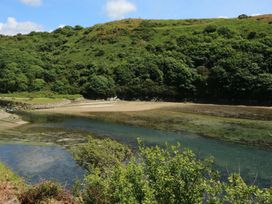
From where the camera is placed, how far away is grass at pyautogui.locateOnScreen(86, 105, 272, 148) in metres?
69.4

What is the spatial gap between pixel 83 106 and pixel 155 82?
99.9 feet

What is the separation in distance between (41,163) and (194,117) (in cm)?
4899

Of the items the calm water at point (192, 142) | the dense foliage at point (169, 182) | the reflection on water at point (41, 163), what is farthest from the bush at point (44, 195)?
the reflection on water at point (41, 163)

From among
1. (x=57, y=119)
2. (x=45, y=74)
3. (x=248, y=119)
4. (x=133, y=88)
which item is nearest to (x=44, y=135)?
(x=57, y=119)

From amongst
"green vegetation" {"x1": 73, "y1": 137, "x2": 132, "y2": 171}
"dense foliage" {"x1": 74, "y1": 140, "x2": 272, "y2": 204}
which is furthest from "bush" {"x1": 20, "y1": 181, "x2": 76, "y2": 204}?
"green vegetation" {"x1": 73, "y1": 137, "x2": 132, "y2": 171}

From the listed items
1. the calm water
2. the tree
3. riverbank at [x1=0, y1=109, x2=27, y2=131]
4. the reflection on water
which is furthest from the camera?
the tree

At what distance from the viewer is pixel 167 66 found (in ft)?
475

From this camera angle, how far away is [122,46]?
582ft

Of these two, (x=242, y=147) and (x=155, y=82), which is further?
(x=155, y=82)

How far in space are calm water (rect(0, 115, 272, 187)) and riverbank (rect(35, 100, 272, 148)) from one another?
3728mm

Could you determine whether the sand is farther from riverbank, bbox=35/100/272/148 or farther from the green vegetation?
the green vegetation

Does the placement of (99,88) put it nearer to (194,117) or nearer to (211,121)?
(194,117)

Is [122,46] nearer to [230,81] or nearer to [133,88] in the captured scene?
[133,88]

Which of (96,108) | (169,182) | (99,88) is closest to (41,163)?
(169,182)
